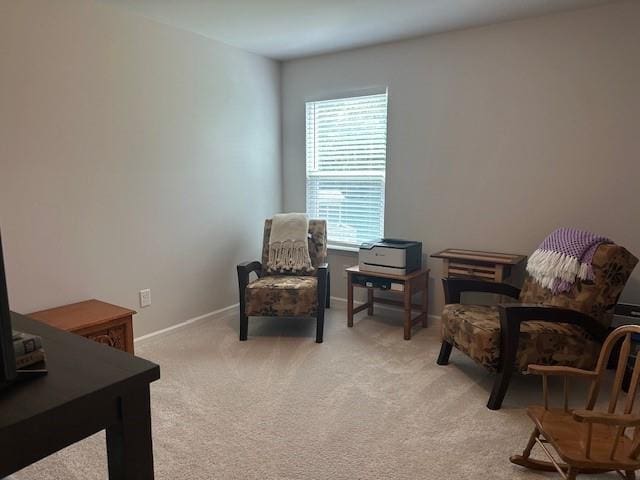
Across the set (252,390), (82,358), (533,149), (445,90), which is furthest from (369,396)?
(445,90)

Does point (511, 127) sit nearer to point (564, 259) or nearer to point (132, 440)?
point (564, 259)

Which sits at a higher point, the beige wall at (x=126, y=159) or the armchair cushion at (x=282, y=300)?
the beige wall at (x=126, y=159)

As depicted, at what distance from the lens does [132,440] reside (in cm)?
102

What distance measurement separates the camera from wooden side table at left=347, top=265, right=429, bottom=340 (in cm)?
343

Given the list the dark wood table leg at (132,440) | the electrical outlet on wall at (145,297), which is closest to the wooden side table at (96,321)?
the electrical outlet on wall at (145,297)


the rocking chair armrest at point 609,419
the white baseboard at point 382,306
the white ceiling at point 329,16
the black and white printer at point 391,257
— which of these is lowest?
the white baseboard at point 382,306

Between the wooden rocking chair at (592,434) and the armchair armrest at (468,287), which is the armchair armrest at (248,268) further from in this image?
the wooden rocking chair at (592,434)

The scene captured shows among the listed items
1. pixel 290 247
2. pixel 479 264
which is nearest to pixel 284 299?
pixel 290 247

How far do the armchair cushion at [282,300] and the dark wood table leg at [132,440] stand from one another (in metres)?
2.33

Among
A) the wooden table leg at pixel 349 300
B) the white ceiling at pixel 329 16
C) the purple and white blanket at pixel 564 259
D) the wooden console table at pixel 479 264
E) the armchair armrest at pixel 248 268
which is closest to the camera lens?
the purple and white blanket at pixel 564 259

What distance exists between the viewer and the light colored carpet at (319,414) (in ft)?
6.38

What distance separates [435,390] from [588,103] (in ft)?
7.24

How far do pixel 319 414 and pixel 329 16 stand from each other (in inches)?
103

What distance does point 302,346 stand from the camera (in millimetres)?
3309
